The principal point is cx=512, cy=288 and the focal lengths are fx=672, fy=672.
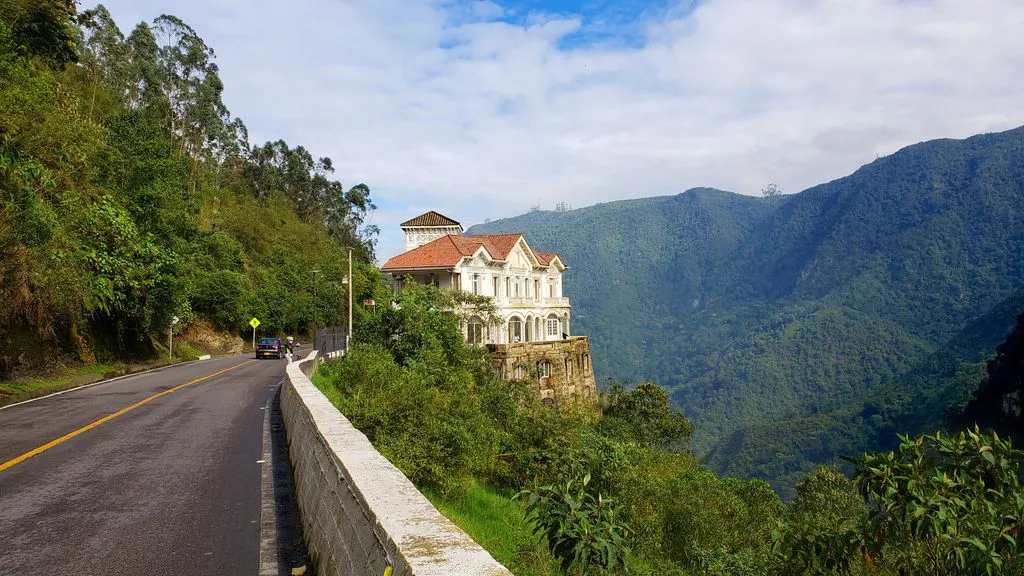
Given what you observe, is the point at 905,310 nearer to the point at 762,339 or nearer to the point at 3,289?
the point at 762,339

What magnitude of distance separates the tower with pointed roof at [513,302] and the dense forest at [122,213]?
15.9 meters

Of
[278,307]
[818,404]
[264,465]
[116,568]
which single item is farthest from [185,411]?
[818,404]

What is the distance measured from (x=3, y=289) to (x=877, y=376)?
470 feet

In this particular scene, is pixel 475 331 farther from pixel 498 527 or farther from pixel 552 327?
pixel 498 527

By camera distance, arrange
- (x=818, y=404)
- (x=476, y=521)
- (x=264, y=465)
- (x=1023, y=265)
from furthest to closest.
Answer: (x=1023, y=265)
(x=818, y=404)
(x=476, y=521)
(x=264, y=465)

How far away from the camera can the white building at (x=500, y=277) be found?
1999 inches

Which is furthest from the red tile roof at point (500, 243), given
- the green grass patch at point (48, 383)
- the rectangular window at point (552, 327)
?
the green grass patch at point (48, 383)

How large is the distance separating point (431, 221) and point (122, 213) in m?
43.7

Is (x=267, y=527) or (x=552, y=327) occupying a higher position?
(x=552, y=327)

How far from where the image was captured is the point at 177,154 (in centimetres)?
5800

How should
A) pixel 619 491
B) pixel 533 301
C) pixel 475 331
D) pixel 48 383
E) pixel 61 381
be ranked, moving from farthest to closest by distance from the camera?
pixel 533 301 → pixel 475 331 → pixel 61 381 → pixel 48 383 → pixel 619 491

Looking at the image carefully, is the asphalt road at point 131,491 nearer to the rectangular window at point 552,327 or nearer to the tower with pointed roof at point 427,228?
the rectangular window at point 552,327

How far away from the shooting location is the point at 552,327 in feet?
199

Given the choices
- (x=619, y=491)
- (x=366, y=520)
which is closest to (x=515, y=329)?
(x=619, y=491)
